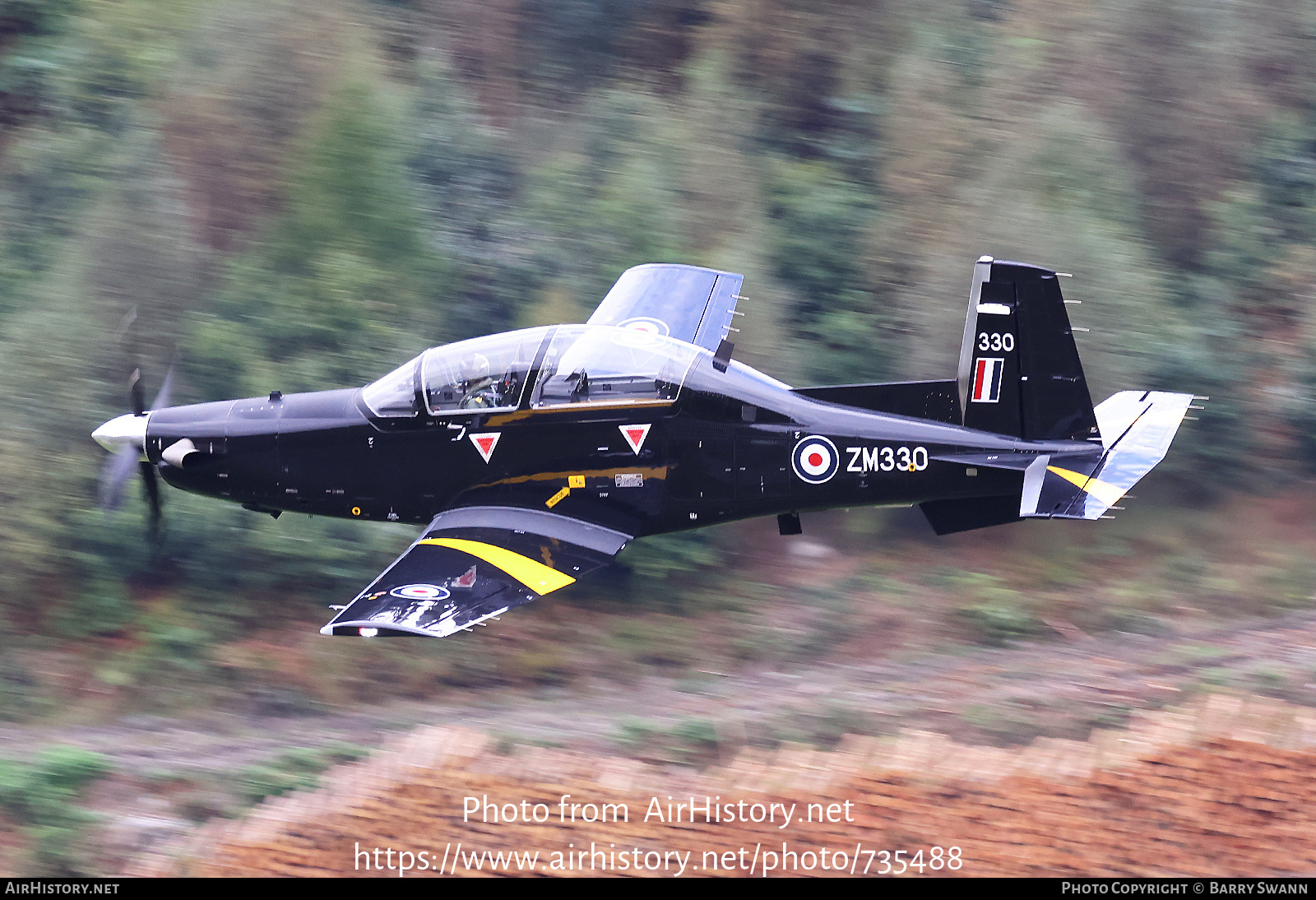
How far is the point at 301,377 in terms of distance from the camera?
1215 cm

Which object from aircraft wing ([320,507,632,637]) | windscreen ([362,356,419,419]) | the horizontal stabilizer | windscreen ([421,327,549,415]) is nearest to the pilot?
windscreen ([421,327,549,415])

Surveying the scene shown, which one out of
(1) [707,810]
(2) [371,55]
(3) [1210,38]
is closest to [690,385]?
(1) [707,810]

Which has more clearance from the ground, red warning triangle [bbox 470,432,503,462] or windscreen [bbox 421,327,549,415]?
windscreen [bbox 421,327,549,415]

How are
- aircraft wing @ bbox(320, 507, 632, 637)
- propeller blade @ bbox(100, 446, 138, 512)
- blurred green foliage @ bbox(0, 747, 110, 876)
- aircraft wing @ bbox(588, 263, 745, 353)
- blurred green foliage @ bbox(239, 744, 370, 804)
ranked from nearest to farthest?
aircraft wing @ bbox(320, 507, 632, 637) → blurred green foliage @ bbox(0, 747, 110, 876) → blurred green foliage @ bbox(239, 744, 370, 804) → propeller blade @ bbox(100, 446, 138, 512) → aircraft wing @ bbox(588, 263, 745, 353)

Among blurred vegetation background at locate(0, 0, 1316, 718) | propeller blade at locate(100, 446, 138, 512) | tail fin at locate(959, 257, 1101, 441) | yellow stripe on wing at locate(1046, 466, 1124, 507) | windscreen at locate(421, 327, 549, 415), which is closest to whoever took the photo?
yellow stripe on wing at locate(1046, 466, 1124, 507)

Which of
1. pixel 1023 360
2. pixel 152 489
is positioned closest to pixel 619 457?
pixel 1023 360

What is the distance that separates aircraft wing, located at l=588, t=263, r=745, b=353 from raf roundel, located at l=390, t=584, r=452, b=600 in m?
3.76

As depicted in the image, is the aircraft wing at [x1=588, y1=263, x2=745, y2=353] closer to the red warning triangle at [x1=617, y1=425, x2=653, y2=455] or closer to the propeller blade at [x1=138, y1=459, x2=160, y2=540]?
the red warning triangle at [x1=617, y1=425, x2=653, y2=455]

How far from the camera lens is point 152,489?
34.0 feet

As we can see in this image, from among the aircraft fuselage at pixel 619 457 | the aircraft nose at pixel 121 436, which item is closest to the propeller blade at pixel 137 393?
the aircraft nose at pixel 121 436

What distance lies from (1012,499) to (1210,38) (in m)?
9.01

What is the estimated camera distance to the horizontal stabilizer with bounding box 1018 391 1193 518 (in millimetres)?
9242

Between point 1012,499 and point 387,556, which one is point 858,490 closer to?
point 1012,499

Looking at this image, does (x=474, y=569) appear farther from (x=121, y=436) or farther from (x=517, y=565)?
(x=121, y=436)
